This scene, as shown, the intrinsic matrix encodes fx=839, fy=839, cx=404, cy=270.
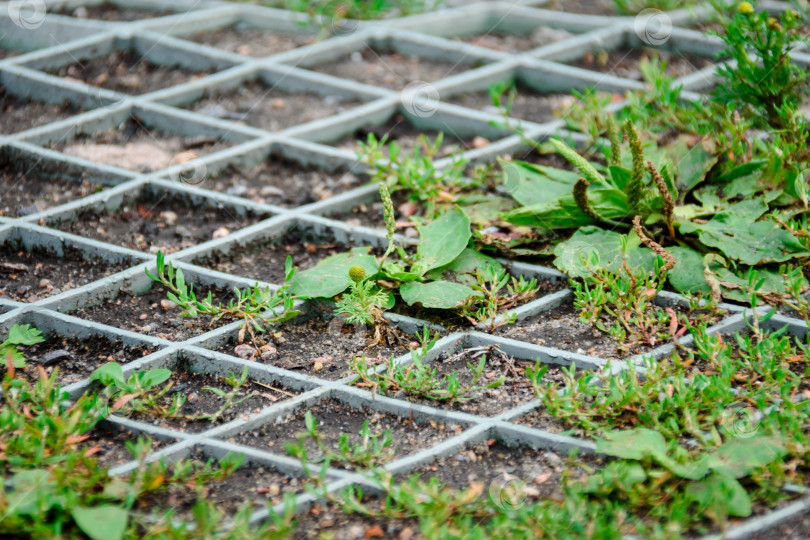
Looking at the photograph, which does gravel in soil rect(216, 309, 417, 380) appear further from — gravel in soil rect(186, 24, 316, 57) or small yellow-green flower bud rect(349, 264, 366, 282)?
gravel in soil rect(186, 24, 316, 57)

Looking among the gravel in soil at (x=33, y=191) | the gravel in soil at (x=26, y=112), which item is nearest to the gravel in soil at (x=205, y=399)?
the gravel in soil at (x=33, y=191)

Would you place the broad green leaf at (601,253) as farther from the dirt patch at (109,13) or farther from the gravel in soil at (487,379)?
the dirt patch at (109,13)

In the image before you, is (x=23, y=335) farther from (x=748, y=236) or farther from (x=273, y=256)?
(x=748, y=236)

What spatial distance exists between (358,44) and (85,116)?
166cm

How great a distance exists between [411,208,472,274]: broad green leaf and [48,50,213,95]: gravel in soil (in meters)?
2.08

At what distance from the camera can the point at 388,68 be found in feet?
15.4

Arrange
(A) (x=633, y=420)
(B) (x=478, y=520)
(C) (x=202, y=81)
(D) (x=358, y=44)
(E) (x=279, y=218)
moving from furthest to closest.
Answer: (D) (x=358, y=44) → (C) (x=202, y=81) → (E) (x=279, y=218) → (A) (x=633, y=420) → (B) (x=478, y=520)

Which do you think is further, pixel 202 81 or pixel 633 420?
pixel 202 81

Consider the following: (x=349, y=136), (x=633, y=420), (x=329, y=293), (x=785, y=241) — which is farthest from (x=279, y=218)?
(x=785, y=241)

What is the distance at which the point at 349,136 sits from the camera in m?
4.00

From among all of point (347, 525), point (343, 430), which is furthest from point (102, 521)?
point (343, 430)

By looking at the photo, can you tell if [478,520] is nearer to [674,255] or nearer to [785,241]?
[674,255]

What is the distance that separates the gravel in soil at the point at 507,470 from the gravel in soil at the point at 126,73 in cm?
293

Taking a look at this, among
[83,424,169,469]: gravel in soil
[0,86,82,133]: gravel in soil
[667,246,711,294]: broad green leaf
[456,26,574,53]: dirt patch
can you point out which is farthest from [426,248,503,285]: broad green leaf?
[456,26,574,53]: dirt patch
